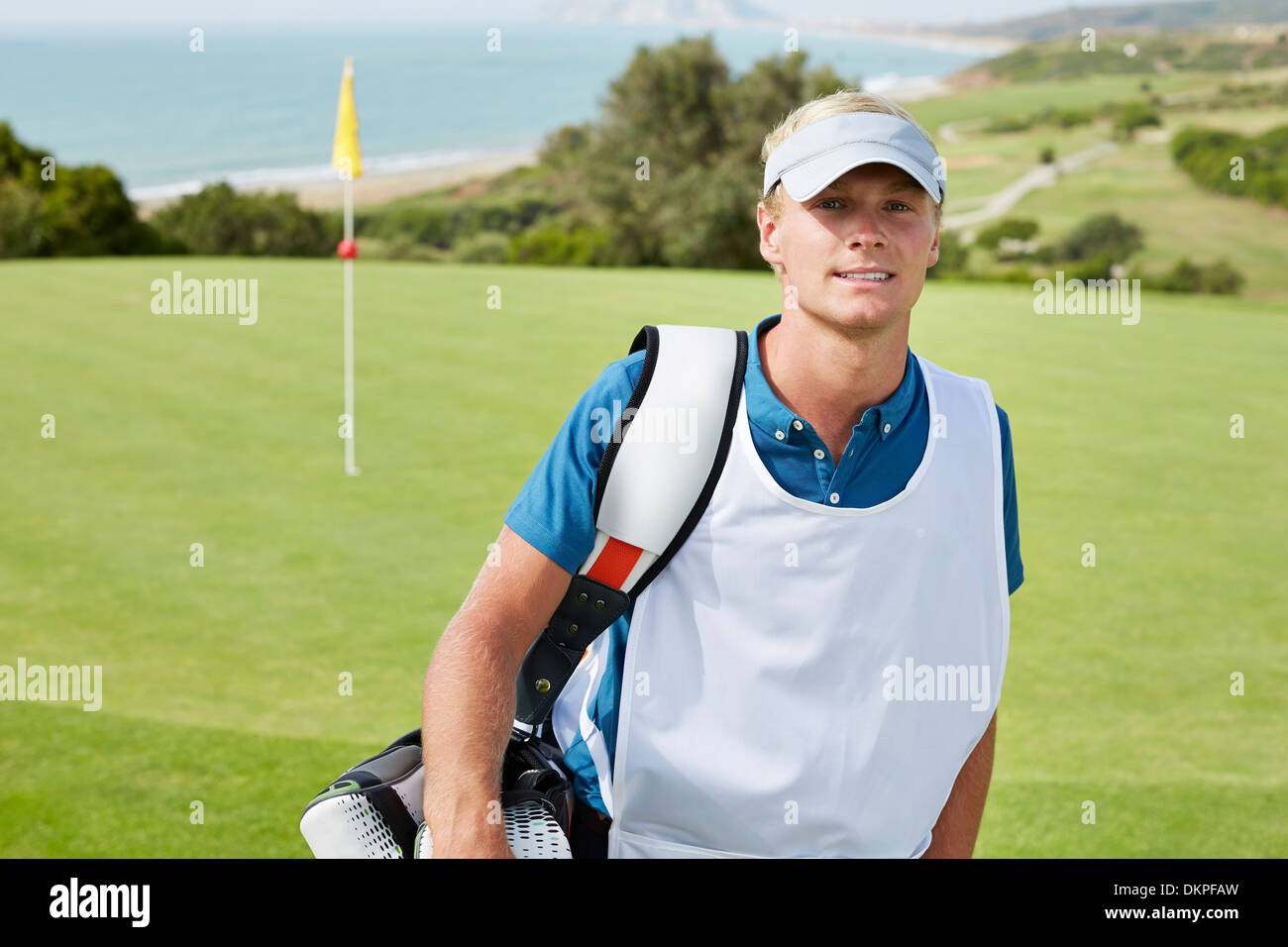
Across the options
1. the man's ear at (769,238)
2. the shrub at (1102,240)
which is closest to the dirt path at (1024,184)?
the shrub at (1102,240)

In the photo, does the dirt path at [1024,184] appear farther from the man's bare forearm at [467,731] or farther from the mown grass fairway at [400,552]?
the man's bare forearm at [467,731]

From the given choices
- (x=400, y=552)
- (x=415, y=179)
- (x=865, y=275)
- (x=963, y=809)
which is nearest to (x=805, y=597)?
(x=865, y=275)

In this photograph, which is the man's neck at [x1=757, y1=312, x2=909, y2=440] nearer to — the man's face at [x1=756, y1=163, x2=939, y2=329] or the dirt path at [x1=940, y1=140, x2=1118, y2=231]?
the man's face at [x1=756, y1=163, x2=939, y2=329]

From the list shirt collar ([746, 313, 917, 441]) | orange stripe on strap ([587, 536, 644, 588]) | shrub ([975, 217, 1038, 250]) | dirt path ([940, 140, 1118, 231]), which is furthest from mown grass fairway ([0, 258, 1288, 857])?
dirt path ([940, 140, 1118, 231])

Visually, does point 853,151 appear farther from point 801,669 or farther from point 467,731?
point 467,731

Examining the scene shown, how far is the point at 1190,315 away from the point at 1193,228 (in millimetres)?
35350

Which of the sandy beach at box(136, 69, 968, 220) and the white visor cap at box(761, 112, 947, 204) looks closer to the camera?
the white visor cap at box(761, 112, 947, 204)

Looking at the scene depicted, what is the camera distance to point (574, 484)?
1.76 meters

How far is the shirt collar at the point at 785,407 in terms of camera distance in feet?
6.03

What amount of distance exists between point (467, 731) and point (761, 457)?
0.57 metres

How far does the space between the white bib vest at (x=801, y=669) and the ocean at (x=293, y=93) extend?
58809 mm

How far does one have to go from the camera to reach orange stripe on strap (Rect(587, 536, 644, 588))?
1.78m

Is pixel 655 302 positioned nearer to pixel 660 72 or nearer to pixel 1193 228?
pixel 660 72

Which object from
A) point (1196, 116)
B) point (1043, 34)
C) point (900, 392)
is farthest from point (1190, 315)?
point (1043, 34)
